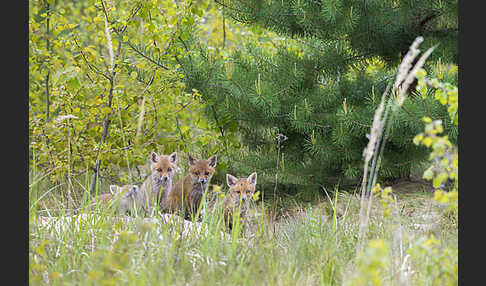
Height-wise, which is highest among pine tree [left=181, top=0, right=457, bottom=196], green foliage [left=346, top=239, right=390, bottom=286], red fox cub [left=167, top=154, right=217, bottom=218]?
pine tree [left=181, top=0, right=457, bottom=196]

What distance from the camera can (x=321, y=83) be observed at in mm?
6816

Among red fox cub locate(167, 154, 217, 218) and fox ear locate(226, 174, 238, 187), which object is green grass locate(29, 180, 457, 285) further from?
red fox cub locate(167, 154, 217, 218)

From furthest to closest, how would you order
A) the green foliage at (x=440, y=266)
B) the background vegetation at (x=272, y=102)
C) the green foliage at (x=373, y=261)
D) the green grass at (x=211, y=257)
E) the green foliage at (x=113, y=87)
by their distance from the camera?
the green foliage at (x=113, y=87) → the background vegetation at (x=272, y=102) → the green grass at (x=211, y=257) → the green foliage at (x=440, y=266) → the green foliage at (x=373, y=261)

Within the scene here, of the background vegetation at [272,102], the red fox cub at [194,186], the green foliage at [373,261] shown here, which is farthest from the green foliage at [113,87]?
the green foliage at [373,261]

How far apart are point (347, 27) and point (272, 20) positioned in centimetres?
92

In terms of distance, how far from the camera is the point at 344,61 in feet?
21.6

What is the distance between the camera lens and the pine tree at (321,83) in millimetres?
5844

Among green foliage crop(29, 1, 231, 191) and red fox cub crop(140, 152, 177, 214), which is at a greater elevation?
green foliage crop(29, 1, 231, 191)

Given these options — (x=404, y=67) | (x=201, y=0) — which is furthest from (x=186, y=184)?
(x=404, y=67)

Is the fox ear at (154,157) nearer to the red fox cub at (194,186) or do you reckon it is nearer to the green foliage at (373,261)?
the red fox cub at (194,186)

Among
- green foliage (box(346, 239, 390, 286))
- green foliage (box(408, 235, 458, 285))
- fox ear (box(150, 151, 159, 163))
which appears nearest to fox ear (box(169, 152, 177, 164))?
fox ear (box(150, 151, 159, 163))

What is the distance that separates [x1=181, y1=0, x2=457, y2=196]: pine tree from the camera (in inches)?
230

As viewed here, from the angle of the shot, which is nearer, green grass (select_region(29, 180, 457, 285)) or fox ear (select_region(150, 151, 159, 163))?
green grass (select_region(29, 180, 457, 285))

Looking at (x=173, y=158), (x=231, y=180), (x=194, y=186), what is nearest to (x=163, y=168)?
(x=173, y=158)
